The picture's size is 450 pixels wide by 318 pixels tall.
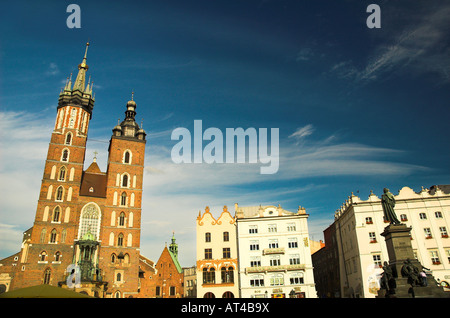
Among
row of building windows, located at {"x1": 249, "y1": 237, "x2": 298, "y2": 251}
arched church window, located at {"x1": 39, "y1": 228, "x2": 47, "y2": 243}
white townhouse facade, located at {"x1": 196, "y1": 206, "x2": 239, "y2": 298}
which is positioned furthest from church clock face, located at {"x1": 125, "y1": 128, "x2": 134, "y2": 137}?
row of building windows, located at {"x1": 249, "y1": 237, "x2": 298, "y2": 251}

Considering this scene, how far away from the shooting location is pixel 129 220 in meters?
52.3

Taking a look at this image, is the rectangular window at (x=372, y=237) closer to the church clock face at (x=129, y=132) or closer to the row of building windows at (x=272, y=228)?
the row of building windows at (x=272, y=228)

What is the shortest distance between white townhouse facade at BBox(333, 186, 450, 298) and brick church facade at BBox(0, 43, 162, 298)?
34.3 meters

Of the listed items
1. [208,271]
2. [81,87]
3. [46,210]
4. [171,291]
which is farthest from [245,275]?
[81,87]

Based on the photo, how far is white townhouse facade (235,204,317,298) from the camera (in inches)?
1642

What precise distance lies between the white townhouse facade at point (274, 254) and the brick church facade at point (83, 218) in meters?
18.9

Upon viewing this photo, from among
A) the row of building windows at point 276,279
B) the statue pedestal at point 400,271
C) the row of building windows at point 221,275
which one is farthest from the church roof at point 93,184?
the statue pedestal at point 400,271

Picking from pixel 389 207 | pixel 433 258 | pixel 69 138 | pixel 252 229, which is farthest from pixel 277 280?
pixel 69 138

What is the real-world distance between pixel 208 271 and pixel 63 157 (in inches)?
1248

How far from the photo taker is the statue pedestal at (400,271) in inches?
629

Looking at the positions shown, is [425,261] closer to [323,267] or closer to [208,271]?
[323,267]

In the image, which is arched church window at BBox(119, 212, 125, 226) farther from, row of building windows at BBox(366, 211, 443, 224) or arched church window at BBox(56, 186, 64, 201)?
row of building windows at BBox(366, 211, 443, 224)

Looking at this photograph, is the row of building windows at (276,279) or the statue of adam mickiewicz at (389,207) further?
the row of building windows at (276,279)

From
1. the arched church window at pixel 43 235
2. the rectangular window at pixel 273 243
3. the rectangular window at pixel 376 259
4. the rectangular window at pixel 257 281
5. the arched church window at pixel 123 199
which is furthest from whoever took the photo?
the arched church window at pixel 123 199
